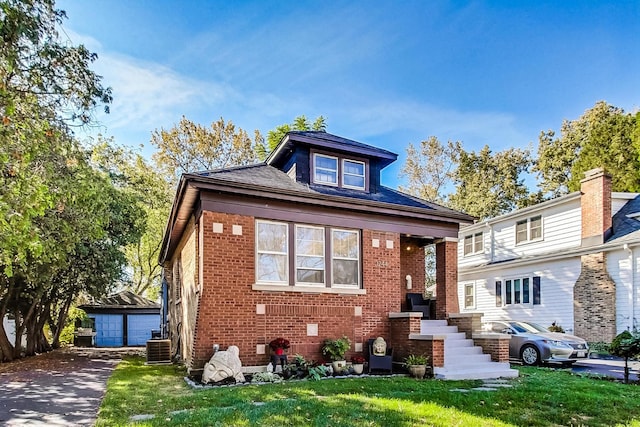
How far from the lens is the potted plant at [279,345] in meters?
9.73

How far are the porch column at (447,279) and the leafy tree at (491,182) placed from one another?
20722mm

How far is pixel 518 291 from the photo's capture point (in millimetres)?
20375

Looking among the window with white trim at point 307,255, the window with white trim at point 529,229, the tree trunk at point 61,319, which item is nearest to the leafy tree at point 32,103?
the window with white trim at point 307,255

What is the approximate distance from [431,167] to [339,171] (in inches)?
931

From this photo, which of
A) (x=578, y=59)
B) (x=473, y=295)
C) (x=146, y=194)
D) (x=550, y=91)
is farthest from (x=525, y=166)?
(x=146, y=194)

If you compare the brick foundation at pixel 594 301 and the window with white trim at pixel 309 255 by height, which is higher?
the window with white trim at pixel 309 255

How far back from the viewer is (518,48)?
557 inches

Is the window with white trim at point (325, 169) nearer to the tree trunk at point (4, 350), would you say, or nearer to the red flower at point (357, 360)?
the red flower at point (357, 360)

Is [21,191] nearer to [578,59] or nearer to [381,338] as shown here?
[381,338]

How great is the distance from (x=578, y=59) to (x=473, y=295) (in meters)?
12.9

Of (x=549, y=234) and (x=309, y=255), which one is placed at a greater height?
(x=549, y=234)

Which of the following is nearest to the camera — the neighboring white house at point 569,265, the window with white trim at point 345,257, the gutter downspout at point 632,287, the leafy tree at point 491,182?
the window with white trim at point 345,257

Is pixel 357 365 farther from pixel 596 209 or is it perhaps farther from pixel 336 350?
pixel 596 209

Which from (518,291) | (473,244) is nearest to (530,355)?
(518,291)
